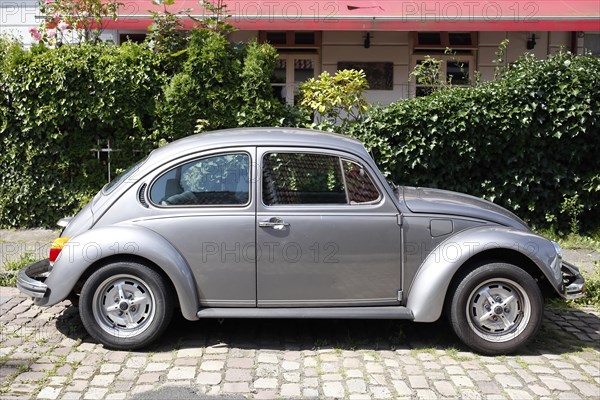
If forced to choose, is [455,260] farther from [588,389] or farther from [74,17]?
[74,17]

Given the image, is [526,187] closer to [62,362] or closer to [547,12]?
[547,12]

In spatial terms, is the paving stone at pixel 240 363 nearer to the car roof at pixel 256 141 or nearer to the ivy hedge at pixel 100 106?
the car roof at pixel 256 141

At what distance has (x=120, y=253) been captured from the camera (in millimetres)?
5320

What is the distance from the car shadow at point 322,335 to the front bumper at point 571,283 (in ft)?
1.55

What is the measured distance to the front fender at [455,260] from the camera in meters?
5.33

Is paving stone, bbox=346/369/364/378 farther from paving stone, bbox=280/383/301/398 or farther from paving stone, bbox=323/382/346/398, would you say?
paving stone, bbox=280/383/301/398

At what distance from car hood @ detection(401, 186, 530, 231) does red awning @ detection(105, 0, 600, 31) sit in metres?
6.25

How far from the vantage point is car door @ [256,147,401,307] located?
535cm

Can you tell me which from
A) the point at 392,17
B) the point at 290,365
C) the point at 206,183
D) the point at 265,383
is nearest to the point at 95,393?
the point at 265,383

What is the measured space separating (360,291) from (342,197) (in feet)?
2.51

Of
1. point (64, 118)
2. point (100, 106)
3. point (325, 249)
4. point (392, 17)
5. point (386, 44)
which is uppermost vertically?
point (392, 17)

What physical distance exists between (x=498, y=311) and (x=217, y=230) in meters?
2.30

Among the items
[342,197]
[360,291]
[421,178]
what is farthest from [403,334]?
[421,178]

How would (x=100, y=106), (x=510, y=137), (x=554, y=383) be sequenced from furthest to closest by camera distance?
(x=100, y=106)
(x=510, y=137)
(x=554, y=383)
